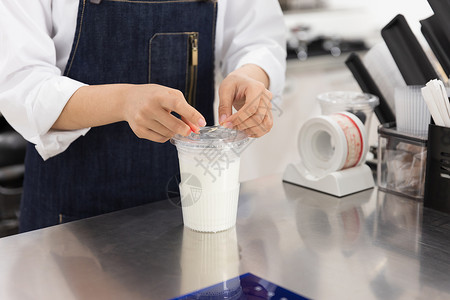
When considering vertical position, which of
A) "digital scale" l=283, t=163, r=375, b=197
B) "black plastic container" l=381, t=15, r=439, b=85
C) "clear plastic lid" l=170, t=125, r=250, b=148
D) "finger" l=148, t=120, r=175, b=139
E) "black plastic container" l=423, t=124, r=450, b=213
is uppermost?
"black plastic container" l=381, t=15, r=439, b=85

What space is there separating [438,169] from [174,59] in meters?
0.64

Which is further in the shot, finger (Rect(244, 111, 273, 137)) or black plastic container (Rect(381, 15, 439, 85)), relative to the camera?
black plastic container (Rect(381, 15, 439, 85))

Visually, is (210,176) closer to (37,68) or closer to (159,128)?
(159,128)

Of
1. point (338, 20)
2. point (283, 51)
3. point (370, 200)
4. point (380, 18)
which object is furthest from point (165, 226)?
point (380, 18)

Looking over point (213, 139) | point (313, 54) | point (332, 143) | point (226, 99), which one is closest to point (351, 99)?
point (332, 143)

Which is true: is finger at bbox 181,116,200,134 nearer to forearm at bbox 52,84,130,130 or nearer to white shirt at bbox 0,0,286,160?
forearm at bbox 52,84,130,130

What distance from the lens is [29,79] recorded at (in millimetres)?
1127

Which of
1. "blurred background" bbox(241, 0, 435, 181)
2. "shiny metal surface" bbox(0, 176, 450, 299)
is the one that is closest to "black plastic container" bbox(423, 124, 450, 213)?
"shiny metal surface" bbox(0, 176, 450, 299)

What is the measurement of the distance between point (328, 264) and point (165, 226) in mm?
327

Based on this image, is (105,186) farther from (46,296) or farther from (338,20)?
(338,20)

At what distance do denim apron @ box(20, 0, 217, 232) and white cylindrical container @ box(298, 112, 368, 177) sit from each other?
310mm

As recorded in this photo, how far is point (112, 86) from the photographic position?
42.3 inches

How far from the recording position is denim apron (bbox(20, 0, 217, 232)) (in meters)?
1.29

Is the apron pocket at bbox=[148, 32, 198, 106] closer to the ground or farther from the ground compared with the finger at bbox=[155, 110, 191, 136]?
farther from the ground
